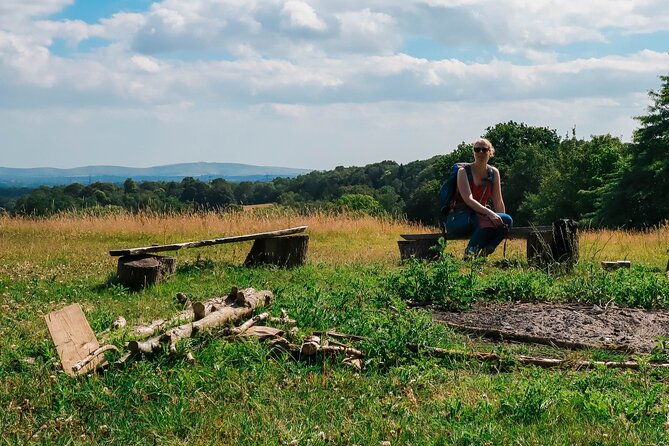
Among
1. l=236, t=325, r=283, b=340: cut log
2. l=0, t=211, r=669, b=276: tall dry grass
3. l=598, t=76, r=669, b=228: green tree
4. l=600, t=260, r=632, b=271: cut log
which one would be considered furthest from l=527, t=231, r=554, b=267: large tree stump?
l=598, t=76, r=669, b=228: green tree

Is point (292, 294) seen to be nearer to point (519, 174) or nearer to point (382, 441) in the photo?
point (382, 441)

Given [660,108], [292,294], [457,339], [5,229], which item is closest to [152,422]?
[457,339]

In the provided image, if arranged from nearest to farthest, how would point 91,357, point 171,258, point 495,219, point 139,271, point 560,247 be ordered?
1. point 91,357
2. point 139,271
3. point 171,258
4. point 495,219
5. point 560,247

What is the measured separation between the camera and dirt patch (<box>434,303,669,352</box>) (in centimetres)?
720

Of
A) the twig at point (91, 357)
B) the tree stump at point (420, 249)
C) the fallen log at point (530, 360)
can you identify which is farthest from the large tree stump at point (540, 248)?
Answer: the twig at point (91, 357)

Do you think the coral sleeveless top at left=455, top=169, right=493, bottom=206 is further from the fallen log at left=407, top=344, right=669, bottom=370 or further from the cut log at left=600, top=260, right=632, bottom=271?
the fallen log at left=407, top=344, right=669, bottom=370

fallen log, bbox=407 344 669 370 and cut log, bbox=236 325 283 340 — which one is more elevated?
cut log, bbox=236 325 283 340

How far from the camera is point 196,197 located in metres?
70.4

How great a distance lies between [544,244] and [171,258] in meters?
5.39

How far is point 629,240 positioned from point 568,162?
4004cm

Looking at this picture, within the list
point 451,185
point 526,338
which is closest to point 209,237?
point 451,185

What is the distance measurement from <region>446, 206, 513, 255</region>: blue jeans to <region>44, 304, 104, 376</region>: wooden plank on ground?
20.3 ft

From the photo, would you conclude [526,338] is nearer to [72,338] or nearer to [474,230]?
[72,338]

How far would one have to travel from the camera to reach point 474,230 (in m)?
12.0
